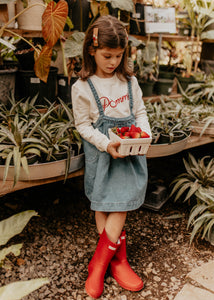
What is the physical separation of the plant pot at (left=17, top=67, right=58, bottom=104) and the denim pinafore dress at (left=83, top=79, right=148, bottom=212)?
2.45 feet

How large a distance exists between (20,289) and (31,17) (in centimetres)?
174

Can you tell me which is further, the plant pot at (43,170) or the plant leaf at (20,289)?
the plant pot at (43,170)

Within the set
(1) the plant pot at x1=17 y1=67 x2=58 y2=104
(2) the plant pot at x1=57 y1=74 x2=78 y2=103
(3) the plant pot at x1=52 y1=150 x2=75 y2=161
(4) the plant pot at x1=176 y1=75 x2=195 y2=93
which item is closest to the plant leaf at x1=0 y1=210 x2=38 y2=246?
(3) the plant pot at x1=52 y1=150 x2=75 y2=161

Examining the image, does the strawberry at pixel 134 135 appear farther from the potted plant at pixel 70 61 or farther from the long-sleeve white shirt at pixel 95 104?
the potted plant at pixel 70 61

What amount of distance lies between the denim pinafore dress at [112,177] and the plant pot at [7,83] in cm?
74

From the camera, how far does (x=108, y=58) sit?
4.71 ft

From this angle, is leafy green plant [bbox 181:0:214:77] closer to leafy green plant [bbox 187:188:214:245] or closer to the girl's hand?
leafy green plant [bbox 187:188:214:245]

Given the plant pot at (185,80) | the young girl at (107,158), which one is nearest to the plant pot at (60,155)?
the young girl at (107,158)

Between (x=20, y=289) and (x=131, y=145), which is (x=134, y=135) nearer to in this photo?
(x=131, y=145)

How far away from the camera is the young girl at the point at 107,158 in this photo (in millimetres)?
1483

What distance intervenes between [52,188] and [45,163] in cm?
90

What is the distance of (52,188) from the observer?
2.37 metres

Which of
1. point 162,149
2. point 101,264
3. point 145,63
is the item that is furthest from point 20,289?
point 145,63

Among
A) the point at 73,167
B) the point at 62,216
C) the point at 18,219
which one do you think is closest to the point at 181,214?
the point at 62,216
